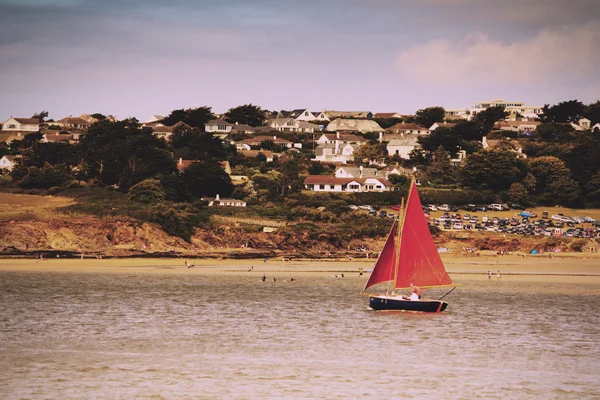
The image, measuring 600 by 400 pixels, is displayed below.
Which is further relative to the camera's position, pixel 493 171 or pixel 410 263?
pixel 493 171

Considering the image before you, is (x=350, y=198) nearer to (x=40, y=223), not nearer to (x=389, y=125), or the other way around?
(x=40, y=223)

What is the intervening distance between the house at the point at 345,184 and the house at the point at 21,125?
268 feet

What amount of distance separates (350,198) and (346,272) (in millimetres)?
40681

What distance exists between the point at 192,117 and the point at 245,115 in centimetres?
1311

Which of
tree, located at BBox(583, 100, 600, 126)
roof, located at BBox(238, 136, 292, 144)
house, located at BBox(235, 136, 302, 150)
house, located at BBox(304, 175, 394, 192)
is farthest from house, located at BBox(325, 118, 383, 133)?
house, located at BBox(304, 175, 394, 192)

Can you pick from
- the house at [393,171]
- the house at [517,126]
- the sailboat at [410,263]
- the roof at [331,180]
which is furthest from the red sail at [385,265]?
the house at [517,126]

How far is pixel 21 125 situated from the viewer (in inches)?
6988

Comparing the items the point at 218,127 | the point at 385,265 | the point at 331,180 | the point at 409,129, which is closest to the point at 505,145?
the point at 409,129

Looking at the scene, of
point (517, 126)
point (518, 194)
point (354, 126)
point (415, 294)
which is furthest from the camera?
point (354, 126)

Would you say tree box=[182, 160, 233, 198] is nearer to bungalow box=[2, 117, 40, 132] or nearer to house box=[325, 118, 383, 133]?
house box=[325, 118, 383, 133]

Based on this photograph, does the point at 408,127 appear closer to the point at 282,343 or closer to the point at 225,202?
the point at 225,202

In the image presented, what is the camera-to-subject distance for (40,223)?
75938 millimetres

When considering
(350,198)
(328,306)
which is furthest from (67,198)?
(328,306)

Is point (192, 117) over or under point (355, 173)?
over
